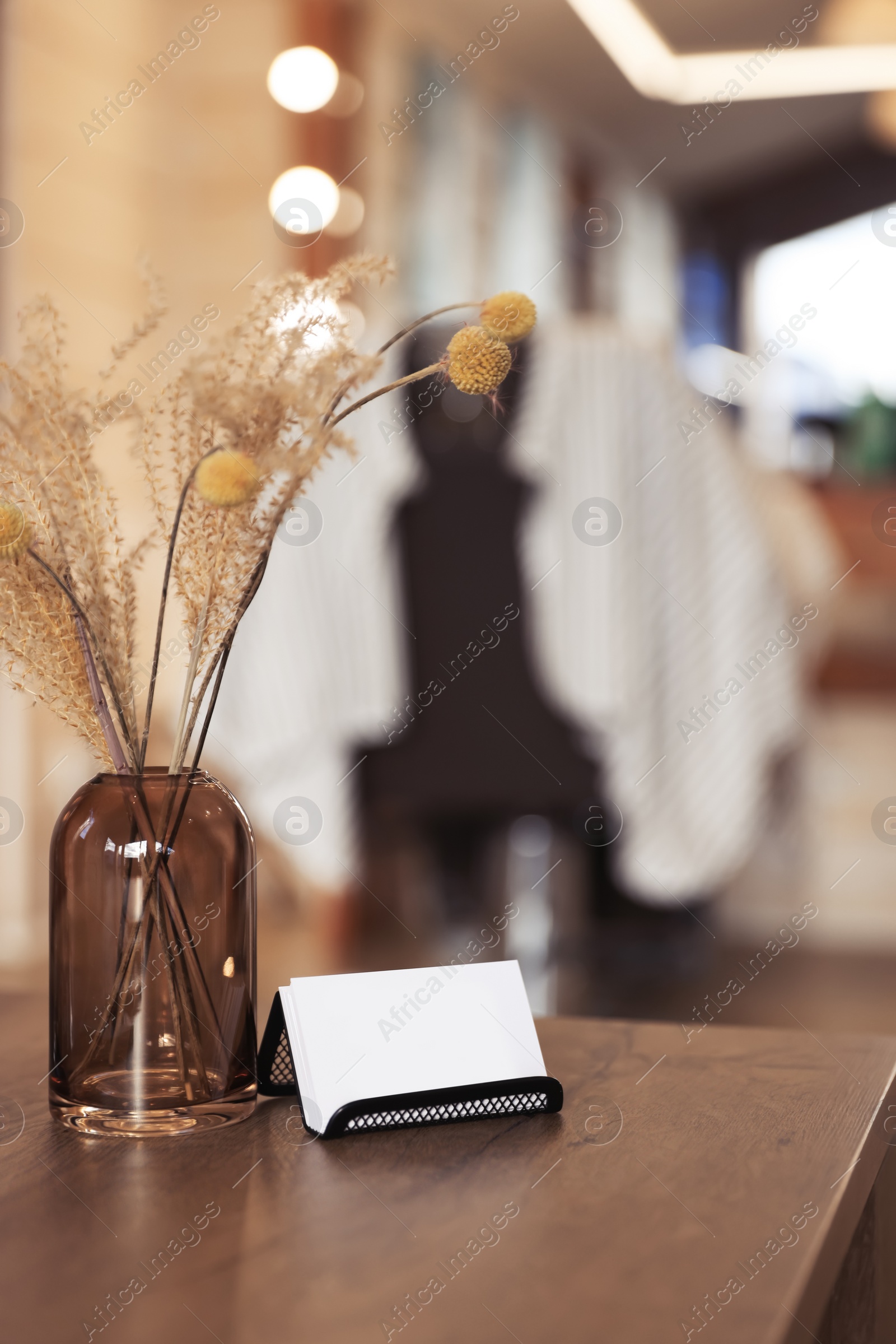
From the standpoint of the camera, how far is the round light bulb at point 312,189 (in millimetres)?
3066

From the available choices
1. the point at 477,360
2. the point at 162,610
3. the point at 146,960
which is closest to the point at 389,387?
the point at 477,360

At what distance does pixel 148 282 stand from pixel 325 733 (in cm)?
127

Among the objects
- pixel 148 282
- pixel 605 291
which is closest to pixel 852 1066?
pixel 148 282

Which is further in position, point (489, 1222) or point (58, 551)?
point (58, 551)

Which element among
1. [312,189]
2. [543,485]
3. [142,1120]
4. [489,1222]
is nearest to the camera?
[489,1222]

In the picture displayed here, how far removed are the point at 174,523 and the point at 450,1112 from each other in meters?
0.32

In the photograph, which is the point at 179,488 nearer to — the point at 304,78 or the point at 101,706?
the point at 101,706

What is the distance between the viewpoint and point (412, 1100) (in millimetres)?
646

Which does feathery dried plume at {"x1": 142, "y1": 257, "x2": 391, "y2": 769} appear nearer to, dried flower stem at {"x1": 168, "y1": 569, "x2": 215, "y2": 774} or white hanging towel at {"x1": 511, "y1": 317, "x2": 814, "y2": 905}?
dried flower stem at {"x1": 168, "y1": 569, "x2": 215, "y2": 774}

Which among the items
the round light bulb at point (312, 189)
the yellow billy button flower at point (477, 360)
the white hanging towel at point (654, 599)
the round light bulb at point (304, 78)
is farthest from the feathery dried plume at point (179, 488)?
the round light bulb at point (304, 78)

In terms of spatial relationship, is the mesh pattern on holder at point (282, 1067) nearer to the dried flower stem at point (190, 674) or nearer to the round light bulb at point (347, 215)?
the dried flower stem at point (190, 674)

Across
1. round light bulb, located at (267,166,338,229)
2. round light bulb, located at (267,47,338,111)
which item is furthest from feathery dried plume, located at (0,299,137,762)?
round light bulb, located at (267,47,338,111)

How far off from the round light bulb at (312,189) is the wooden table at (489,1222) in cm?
266

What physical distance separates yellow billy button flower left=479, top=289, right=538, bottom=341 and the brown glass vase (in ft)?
0.88
